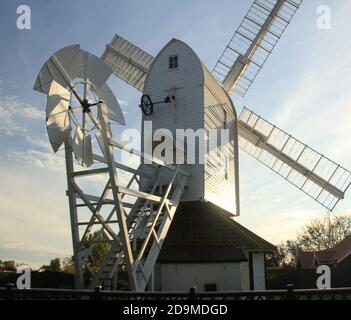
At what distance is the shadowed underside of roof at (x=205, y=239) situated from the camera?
55.8ft

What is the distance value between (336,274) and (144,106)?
815 inches

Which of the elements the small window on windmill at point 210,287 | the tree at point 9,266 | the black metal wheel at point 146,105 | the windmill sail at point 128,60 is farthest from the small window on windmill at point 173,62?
the tree at point 9,266

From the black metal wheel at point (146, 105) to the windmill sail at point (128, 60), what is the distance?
17.1 feet

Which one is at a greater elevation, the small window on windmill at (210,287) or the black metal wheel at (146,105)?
the black metal wheel at (146,105)

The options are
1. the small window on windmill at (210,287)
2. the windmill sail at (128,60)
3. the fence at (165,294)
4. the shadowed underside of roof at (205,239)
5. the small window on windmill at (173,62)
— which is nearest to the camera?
the fence at (165,294)

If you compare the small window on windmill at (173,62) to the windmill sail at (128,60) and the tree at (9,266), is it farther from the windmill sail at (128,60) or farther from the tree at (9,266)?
the tree at (9,266)

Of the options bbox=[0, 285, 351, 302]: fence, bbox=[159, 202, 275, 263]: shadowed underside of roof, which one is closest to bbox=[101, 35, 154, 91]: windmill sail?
bbox=[159, 202, 275, 263]: shadowed underside of roof

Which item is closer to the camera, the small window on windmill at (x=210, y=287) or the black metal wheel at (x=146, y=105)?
the small window on windmill at (x=210, y=287)

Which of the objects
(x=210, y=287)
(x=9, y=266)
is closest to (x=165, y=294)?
(x=210, y=287)

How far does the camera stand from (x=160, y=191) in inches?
741

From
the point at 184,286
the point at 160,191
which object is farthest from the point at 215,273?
the point at 160,191

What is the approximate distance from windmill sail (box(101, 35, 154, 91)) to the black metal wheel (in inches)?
206

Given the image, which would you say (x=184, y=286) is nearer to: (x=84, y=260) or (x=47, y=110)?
(x=84, y=260)

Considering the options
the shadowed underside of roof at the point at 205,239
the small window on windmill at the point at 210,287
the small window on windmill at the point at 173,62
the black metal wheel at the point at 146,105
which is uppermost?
the small window on windmill at the point at 173,62
